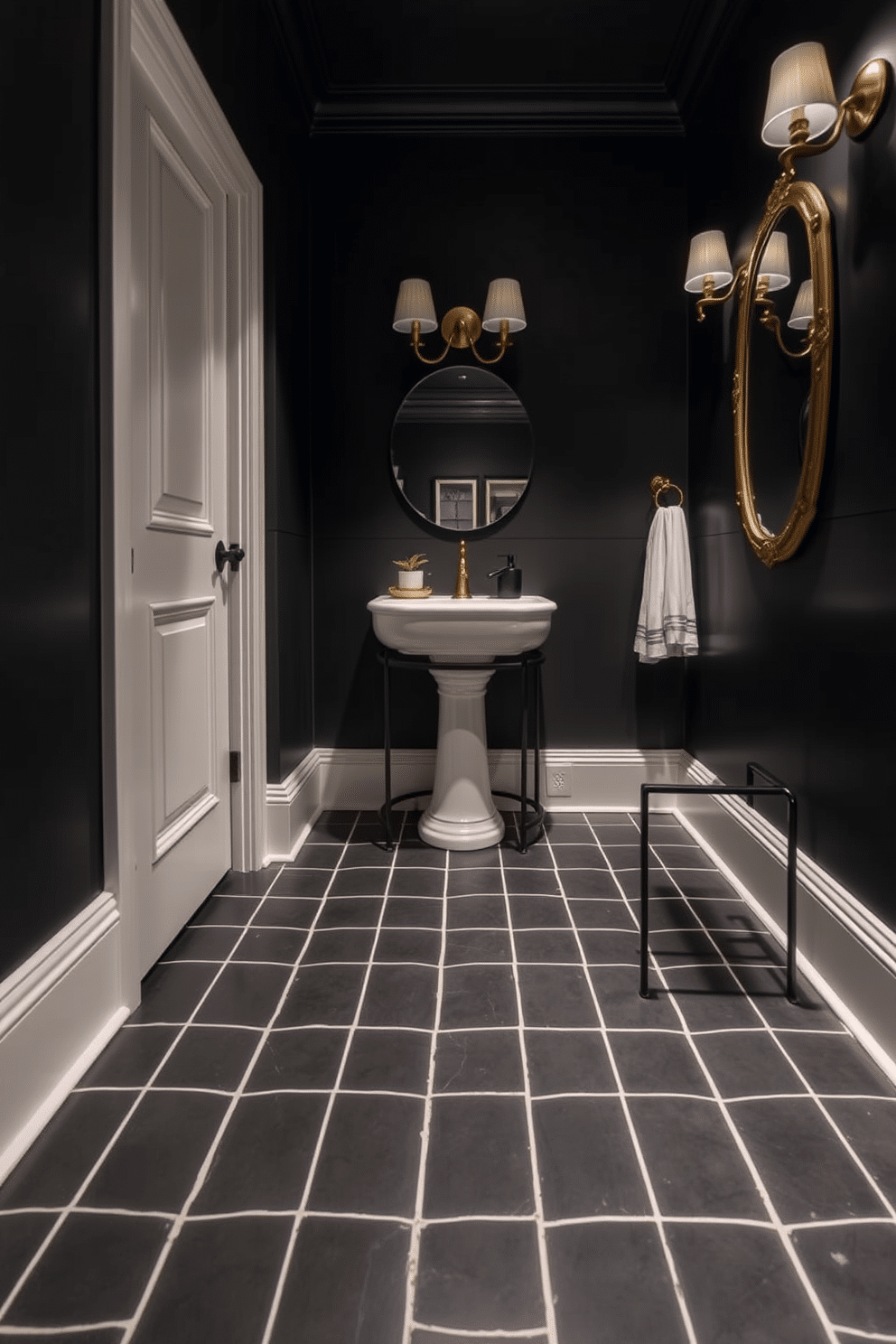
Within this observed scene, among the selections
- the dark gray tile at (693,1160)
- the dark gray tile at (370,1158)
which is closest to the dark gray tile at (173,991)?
the dark gray tile at (370,1158)

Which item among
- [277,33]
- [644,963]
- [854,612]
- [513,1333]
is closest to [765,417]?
Result: [854,612]

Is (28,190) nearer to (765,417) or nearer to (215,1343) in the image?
(215,1343)

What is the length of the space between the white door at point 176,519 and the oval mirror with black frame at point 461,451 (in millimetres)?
915

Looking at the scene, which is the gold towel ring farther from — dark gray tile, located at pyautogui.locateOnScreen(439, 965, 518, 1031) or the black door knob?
dark gray tile, located at pyautogui.locateOnScreen(439, 965, 518, 1031)

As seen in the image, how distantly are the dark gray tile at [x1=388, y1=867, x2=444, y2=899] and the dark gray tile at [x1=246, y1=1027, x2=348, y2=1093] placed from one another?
74 cm

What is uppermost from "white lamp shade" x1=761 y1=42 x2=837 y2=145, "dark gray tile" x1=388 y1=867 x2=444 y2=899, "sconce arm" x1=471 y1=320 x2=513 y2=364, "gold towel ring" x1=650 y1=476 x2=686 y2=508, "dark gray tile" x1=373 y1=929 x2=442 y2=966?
"white lamp shade" x1=761 y1=42 x2=837 y2=145

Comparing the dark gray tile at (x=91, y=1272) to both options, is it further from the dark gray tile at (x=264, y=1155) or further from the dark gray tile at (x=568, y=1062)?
the dark gray tile at (x=568, y=1062)

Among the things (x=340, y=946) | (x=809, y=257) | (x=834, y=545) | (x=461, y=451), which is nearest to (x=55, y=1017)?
(x=340, y=946)

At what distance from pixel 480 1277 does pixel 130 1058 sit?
762 millimetres

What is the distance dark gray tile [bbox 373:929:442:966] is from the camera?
6.38ft

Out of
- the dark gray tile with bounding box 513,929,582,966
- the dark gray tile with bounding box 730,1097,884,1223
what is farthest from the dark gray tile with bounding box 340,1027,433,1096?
the dark gray tile with bounding box 730,1097,884,1223

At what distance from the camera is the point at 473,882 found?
2.44m

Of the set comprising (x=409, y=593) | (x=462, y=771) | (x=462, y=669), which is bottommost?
(x=462, y=771)

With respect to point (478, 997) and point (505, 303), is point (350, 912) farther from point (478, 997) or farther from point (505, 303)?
point (505, 303)
